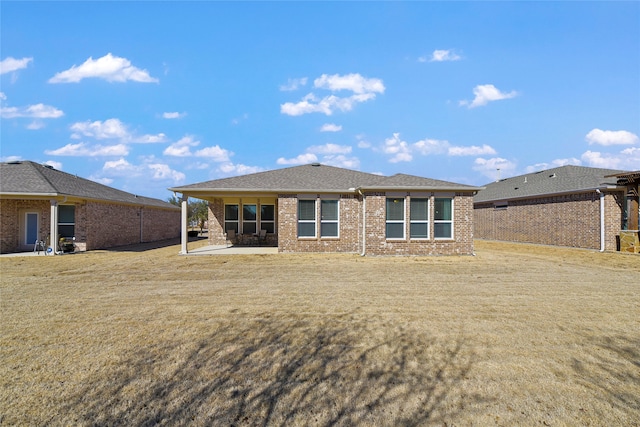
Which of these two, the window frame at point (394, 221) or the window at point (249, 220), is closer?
A: the window frame at point (394, 221)

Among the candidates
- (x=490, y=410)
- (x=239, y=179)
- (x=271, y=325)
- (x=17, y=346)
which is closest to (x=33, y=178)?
(x=239, y=179)

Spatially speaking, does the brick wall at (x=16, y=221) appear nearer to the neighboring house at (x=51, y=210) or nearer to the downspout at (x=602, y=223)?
the neighboring house at (x=51, y=210)

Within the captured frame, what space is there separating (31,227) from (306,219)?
44.8ft

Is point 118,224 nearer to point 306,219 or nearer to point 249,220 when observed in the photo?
point 249,220

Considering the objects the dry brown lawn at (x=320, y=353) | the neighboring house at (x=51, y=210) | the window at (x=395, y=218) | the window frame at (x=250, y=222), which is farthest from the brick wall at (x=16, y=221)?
the window at (x=395, y=218)

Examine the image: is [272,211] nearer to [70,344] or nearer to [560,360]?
[70,344]

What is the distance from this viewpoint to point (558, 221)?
1889 centimetres

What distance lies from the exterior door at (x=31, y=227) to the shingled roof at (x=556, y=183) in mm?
25000

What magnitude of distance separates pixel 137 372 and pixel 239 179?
44.6ft

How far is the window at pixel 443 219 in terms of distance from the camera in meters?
14.4

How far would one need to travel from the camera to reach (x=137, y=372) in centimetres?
365

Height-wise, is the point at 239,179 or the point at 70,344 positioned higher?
the point at 239,179

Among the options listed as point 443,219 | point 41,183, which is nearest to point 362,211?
point 443,219

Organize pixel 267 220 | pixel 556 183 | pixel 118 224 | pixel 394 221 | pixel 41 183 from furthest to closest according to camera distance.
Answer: pixel 556 183 → pixel 118 224 → pixel 267 220 → pixel 41 183 → pixel 394 221
